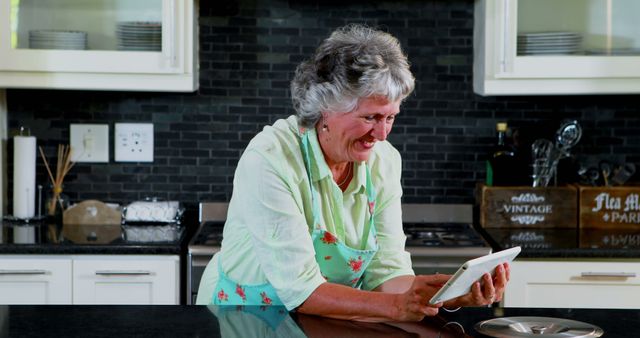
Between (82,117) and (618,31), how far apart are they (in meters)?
2.22

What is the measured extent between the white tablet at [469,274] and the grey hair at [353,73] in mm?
490

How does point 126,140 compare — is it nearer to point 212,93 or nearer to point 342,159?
point 212,93

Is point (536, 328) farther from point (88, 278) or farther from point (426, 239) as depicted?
point (88, 278)

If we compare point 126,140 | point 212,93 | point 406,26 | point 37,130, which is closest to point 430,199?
point 406,26

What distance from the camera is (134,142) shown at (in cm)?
450

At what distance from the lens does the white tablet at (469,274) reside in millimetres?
A: 2174

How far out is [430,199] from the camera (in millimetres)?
4543

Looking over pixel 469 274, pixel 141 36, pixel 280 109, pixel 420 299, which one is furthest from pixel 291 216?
pixel 280 109

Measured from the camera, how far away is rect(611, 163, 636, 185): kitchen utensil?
14.3 feet

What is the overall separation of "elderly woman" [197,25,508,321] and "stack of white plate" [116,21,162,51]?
1.48 m

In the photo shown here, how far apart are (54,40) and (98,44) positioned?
166 mm

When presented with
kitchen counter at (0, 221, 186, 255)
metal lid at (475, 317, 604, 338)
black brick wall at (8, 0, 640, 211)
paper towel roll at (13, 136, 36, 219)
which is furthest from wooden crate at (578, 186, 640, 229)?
paper towel roll at (13, 136, 36, 219)

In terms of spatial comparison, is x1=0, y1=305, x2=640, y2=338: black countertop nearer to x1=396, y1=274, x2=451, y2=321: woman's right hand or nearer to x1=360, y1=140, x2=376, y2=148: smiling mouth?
x1=396, y1=274, x2=451, y2=321: woman's right hand

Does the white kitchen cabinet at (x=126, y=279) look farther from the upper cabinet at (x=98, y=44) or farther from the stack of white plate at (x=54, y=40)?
the stack of white plate at (x=54, y=40)
